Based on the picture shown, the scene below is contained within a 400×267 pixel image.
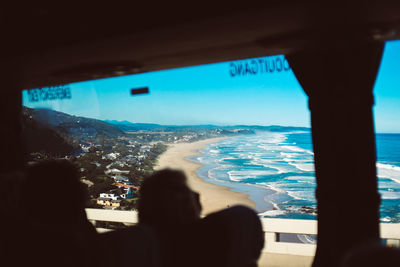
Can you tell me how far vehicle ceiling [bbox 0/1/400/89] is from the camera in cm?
152

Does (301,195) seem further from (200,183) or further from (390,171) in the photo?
(390,171)

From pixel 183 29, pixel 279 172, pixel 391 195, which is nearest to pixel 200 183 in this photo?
pixel 279 172

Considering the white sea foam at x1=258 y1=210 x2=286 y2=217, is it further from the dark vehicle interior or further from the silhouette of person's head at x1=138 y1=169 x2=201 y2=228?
the silhouette of person's head at x1=138 y1=169 x2=201 y2=228

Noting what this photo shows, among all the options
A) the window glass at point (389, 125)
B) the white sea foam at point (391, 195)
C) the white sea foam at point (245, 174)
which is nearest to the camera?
the window glass at point (389, 125)

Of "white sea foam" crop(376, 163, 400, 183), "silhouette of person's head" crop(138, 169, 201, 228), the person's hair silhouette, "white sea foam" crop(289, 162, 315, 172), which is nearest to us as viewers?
the person's hair silhouette

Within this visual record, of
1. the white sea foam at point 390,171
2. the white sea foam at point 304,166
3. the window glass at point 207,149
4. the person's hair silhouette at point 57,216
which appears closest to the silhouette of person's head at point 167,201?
the person's hair silhouette at point 57,216

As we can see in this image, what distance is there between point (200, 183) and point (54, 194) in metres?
22.8

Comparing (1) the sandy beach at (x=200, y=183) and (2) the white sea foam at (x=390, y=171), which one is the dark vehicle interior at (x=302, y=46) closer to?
(1) the sandy beach at (x=200, y=183)

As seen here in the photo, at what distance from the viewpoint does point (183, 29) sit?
5.66 feet

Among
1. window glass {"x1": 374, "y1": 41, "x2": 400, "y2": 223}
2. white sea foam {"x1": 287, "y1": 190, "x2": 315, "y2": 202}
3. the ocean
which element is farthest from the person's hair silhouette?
window glass {"x1": 374, "y1": 41, "x2": 400, "y2": 223}

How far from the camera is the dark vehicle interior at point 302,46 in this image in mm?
1582

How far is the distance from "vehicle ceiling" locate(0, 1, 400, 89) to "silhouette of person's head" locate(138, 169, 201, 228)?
2.31 feet

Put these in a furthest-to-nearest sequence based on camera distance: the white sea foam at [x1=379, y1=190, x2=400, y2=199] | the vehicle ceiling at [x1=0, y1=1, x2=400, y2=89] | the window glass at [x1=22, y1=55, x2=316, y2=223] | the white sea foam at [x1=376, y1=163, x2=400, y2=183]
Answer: the white sea foam at [x1=376, y1=163, x2=400, y2=183] → the white sea foam at [x1=379, y1=190, x2=400, y2=199] → the window glass at [x1=22, y1=55, x2=316, y2=223] → the vehicle ceiling at [x1=0, y1=1, x2=400, y2=89]

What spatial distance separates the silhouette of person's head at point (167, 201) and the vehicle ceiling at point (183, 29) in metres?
0.70
